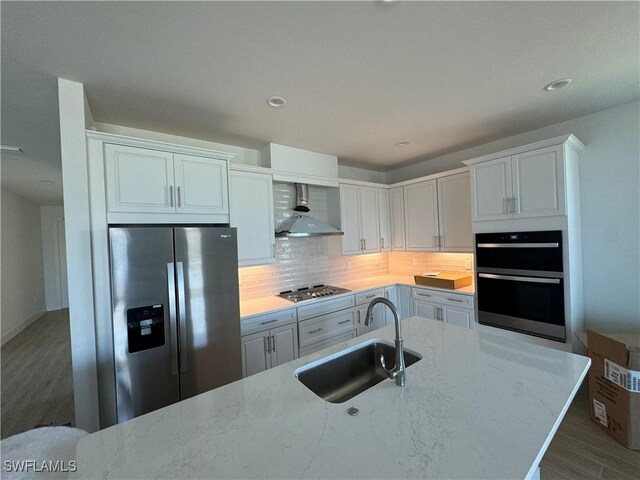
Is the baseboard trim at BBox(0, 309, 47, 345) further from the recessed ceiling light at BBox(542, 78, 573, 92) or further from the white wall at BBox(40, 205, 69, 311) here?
the recessed ceiling light at BBox(542, 78, 573, 92)

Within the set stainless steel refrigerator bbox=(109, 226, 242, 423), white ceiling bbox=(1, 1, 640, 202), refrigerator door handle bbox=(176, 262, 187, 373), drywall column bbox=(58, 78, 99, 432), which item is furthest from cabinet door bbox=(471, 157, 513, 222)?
drywall column bbox=(58, 78, 99, 432)

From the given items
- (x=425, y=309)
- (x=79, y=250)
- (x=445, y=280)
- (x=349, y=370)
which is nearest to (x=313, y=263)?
(x=425, y=309)

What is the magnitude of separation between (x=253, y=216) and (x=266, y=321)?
1089mm

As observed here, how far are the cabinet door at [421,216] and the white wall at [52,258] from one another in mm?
8022

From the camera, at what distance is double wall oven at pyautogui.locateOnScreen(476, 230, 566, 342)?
7.96ft

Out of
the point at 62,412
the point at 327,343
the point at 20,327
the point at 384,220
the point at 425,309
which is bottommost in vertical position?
the point at 62,412

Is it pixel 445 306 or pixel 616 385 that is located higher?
pixel 445 306

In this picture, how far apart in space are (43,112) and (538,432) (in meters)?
3.65

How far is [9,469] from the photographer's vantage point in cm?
91

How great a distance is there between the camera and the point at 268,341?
8.61 ft

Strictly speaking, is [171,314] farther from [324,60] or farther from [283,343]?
[324,60]

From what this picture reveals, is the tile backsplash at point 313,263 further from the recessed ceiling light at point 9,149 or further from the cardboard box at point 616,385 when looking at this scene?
the recessed ceiling light at point 9,149

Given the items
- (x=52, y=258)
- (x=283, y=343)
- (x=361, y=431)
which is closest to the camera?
(x=361, y=431)

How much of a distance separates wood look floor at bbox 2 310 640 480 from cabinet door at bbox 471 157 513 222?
1.82 m
